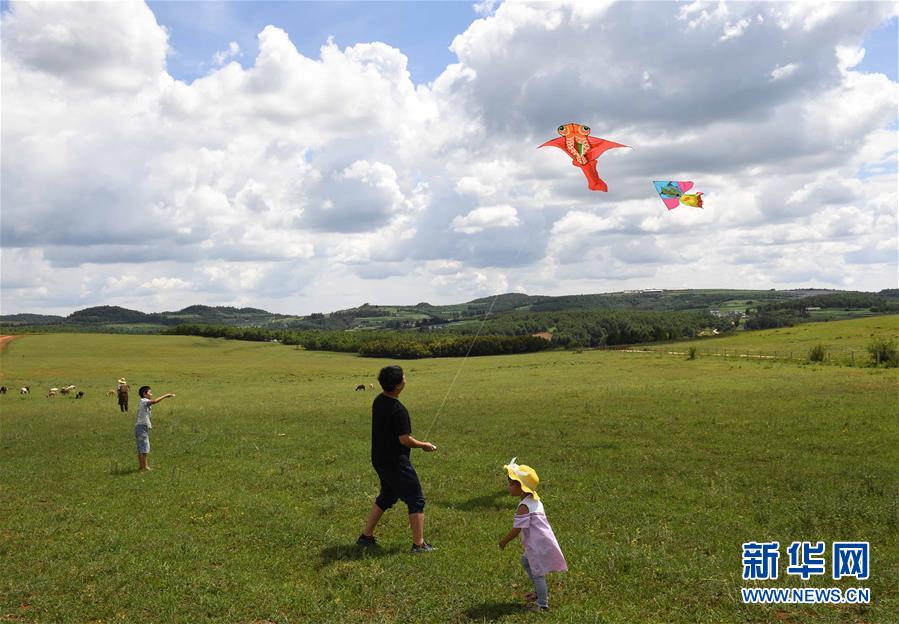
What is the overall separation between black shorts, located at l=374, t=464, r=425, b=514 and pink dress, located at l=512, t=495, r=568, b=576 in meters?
2.31

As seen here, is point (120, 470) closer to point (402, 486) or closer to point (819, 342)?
point (402, 486)

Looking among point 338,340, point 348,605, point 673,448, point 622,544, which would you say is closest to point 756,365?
point 673,448

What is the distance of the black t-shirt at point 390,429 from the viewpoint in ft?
32.6

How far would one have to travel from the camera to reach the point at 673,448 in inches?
754

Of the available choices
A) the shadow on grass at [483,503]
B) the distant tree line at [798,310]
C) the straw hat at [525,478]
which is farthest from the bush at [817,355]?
the distant tree line at [798,310]

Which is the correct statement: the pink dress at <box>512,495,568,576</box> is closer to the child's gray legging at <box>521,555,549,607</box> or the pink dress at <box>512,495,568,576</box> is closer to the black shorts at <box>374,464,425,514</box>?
the child's gray legging at <box>521,555,549,607</box>

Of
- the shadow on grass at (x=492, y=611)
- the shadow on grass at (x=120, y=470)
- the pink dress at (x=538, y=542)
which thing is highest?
the pink dress at (x=538, y=542)

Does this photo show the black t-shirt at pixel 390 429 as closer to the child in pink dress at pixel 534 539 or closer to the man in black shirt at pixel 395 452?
the man in black shirt at pixel 395 452

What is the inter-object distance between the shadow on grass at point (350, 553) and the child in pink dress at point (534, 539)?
289 cm

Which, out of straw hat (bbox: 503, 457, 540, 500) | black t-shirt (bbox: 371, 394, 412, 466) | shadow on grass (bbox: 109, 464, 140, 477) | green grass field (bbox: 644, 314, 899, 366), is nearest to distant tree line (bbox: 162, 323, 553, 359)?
green grass field (bbox: 644, 314, 899, 366)

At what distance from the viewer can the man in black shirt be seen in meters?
9.90

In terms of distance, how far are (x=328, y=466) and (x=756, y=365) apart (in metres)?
52.0

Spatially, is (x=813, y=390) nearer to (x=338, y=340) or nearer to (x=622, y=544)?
(x=622, y=544)

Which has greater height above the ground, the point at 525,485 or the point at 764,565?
the point at 525,485
